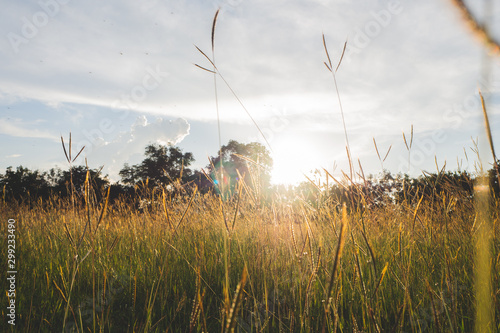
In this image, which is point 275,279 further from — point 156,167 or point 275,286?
point 156,167

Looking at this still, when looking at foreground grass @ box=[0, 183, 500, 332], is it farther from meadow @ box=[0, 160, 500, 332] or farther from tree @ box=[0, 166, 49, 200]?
tree @ box=[0, 166, 49, 200]

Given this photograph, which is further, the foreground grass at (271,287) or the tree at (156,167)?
the tree at (156,167)

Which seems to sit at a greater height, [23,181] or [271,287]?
[23,181]

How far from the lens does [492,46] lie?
2.03 ft

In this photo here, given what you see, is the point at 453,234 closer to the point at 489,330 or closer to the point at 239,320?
the point at 489,330

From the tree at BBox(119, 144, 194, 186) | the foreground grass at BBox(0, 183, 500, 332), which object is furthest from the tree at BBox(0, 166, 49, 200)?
the foreground grass at BBox(0, 183, 500, 332)

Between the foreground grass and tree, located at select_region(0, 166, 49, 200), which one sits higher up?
tree, located at select_region(0, 166, 49, 200)

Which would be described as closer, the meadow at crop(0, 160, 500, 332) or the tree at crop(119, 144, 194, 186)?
the meadow at crop(0, 160, 500, 332)

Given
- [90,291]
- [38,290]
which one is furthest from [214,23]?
[38,290]

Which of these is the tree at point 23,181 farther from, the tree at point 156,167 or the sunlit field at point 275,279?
the sunlit field at point 275,279

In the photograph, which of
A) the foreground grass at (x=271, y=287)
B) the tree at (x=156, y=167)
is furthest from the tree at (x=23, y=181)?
the foreground grass at (x=271, y=287)

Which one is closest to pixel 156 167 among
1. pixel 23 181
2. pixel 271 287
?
pixel 23 181

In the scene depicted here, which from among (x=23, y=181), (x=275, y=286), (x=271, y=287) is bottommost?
(x=271, y=287)

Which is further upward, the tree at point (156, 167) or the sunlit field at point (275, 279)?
the tree at point (156, 167)
